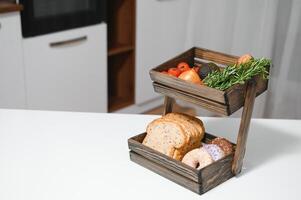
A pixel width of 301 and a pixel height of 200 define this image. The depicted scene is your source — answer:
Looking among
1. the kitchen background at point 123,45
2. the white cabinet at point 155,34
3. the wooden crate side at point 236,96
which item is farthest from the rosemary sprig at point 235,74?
the white cabinet at point 155,34

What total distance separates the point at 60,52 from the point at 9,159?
1511 millimetres

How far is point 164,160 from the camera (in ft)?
3.34

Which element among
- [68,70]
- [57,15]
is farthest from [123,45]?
[57,15]

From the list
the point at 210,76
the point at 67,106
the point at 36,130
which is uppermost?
the point at 210,76

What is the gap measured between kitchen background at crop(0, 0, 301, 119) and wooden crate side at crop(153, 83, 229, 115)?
142 centimetres

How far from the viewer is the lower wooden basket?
0.97 m

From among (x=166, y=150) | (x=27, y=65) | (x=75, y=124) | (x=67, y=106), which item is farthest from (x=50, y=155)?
(x=67, y=106)

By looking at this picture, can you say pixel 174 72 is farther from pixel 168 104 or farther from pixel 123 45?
pixel 123 45

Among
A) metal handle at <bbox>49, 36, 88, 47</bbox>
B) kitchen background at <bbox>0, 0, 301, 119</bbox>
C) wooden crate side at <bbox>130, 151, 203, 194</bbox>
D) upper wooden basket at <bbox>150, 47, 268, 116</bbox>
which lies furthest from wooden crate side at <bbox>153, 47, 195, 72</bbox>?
metal handle at <bbox>49, 36, 88, 47</bbox>

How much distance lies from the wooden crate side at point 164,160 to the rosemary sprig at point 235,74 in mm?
191

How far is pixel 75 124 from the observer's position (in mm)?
1282

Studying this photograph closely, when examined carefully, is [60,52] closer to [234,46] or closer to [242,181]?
[234,46]

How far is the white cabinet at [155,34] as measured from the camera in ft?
9.68

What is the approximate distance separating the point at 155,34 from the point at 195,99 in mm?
2125
